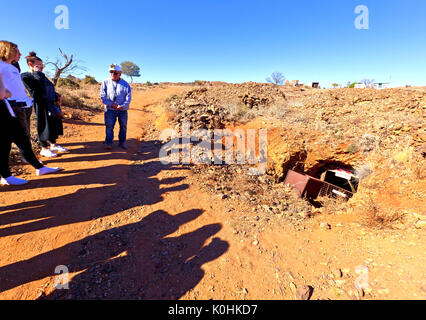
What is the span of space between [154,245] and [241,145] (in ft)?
10.8

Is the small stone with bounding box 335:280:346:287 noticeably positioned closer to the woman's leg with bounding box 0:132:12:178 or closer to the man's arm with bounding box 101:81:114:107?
the woman's leg with bounding box 0:132:12:178

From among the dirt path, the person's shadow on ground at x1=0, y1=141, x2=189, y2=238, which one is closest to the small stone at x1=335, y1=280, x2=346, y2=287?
the dirt path

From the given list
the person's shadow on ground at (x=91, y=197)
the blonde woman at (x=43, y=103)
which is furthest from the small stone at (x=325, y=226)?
the blonde woman at (x=43, y=103)

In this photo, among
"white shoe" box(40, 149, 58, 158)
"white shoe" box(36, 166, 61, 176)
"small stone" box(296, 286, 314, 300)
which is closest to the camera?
"small stone" box(296, 286, 314, 300)

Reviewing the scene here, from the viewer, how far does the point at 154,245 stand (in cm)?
211

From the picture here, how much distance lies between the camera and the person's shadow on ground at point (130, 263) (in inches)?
62.3

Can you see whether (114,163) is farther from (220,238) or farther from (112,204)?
(220,238)

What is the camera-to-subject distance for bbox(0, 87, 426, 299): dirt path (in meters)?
1.65

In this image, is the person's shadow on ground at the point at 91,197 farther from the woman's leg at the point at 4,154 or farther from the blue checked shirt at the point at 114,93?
the blue checked shirt at the point at 114,93

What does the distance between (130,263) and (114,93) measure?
3.67 meters

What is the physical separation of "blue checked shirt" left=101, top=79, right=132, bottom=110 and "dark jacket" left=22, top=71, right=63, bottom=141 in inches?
36.8

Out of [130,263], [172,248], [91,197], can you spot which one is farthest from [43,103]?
[172,248]
